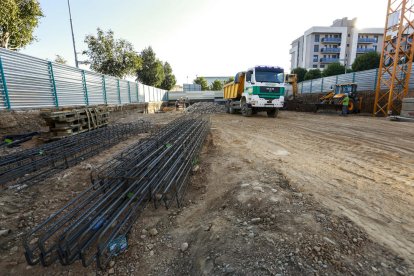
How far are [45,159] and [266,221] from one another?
17.0ft

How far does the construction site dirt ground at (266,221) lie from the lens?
71.3 inches

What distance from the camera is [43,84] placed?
27.3ft

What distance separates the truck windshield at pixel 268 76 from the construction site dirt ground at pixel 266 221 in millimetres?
8646

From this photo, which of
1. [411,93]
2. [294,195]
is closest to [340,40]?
[411,93]

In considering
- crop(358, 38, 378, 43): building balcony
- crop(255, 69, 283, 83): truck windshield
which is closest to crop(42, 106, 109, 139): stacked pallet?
crop(255, 69, 283, 83): truck windshield

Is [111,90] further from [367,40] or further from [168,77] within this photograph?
[367,40]

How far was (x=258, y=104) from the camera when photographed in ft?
40.9

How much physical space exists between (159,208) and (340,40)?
6789 cm

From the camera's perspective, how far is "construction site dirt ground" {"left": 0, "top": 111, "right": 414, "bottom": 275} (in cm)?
181

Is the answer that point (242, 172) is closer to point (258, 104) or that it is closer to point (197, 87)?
point (258, 104)

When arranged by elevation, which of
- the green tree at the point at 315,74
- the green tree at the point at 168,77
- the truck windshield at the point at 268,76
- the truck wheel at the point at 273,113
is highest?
the green tree at the point at 168,77

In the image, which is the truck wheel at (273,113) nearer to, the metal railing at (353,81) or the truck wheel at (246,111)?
the truck wheel at (246,111)

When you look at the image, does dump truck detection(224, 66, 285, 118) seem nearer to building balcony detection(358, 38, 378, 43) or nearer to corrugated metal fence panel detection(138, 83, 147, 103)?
corrugated metal fence panel detection(138, 83, 147, 103)

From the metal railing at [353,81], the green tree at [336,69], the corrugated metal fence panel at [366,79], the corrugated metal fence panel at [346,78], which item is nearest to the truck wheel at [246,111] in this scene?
the metal railing at [353,81]
